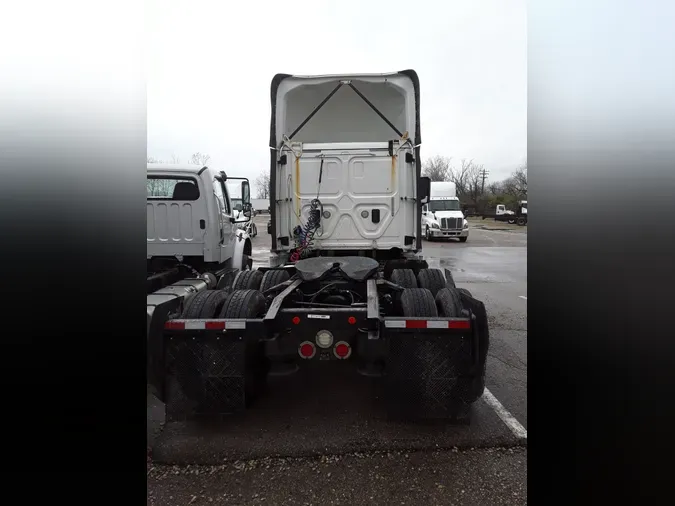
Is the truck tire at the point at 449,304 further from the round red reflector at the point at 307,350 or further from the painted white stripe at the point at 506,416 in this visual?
the round red reflector at the point at 307,350

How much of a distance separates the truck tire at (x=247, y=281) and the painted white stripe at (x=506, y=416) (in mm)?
2537

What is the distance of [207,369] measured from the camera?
2.87m

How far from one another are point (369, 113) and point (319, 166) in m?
1.27

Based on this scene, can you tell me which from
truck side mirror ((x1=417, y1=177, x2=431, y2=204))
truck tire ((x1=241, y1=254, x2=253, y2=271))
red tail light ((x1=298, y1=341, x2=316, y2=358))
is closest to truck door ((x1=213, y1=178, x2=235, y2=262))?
truck tire ((x1=241, y1=254, x2=253, y2=271))

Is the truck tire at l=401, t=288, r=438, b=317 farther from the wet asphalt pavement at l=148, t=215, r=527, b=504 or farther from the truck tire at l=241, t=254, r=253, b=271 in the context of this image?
the truck tire at l=241, t=254, r=253, b=271

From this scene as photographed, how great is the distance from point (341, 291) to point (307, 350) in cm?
102

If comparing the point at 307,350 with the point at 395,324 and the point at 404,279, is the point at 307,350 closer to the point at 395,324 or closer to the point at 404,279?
the point at 395,324

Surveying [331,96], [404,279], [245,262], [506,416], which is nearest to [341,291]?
[404,279]

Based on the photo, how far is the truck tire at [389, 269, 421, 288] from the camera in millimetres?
4148

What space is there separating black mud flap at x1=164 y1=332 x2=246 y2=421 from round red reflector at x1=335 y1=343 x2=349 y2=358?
0.68m

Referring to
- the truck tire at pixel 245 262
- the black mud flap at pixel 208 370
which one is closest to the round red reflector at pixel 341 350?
the black mud flap at pixel 208 370
